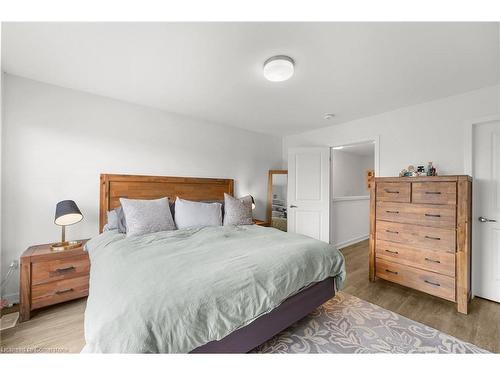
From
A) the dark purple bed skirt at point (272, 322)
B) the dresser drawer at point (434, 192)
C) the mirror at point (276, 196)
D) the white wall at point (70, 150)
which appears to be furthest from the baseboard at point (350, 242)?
the white wall at point (70, 150)

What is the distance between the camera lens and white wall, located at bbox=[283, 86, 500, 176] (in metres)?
2.20

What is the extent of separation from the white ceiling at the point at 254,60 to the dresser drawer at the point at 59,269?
1811 millimetres

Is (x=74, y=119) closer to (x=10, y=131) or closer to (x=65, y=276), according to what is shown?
(x=10, y=131)

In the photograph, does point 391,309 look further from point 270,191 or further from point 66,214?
point 66,214

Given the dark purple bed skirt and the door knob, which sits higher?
the door knob

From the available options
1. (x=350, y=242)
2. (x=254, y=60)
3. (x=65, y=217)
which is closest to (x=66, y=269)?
(x=65, y=217)

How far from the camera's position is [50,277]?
1.86 metres

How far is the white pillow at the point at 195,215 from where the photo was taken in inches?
93.4

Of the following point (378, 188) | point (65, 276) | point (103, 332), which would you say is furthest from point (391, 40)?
point (65, 276)

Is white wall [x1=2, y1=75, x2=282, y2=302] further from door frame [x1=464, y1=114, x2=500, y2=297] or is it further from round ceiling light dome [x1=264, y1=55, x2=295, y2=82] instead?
door frame [x1=464, y1=114, x2=500, y2=297]

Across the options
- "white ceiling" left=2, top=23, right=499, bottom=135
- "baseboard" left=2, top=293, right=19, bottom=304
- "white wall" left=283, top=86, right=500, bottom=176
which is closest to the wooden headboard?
"baseboard" left=2, top=293, right=19, bottom=304

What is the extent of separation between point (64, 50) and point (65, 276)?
6.58 feet

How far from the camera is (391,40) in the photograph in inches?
57.0

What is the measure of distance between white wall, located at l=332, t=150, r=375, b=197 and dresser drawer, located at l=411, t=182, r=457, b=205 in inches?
100
